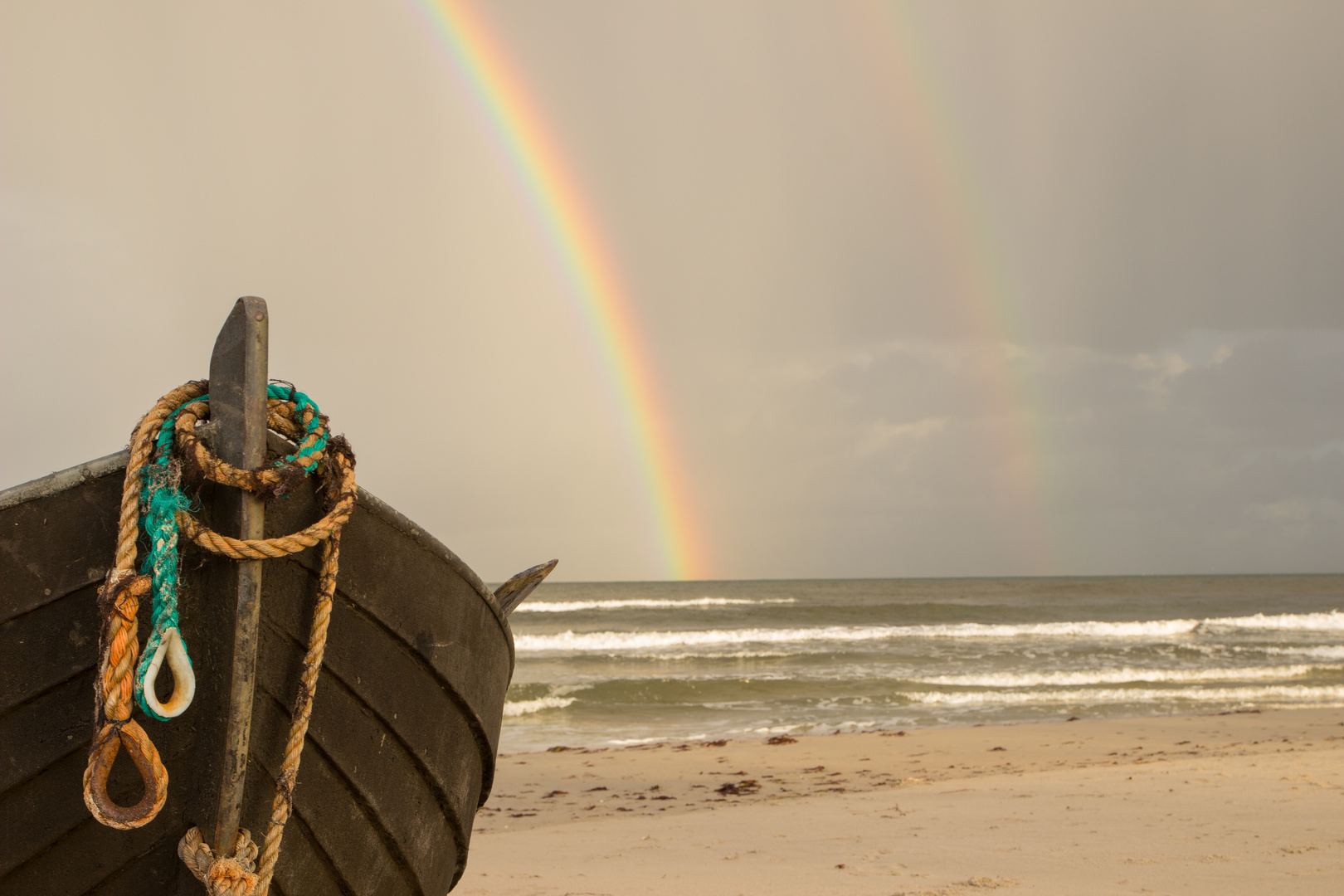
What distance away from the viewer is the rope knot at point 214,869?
6.31 feet

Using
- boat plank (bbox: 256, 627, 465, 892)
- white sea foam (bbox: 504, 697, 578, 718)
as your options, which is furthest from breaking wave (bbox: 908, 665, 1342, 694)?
boat plank (bbox: 256, 627, 465, 892)

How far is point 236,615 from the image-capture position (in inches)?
73.1

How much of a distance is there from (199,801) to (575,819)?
18.9 feet

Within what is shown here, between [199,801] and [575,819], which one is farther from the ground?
[199,801]

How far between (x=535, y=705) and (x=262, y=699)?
13212 millimetres

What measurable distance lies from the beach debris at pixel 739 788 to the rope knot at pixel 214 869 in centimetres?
664

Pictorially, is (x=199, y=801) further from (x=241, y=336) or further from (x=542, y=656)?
(x=542, y=656)

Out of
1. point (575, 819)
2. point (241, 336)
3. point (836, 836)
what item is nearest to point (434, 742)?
point (241, 336)

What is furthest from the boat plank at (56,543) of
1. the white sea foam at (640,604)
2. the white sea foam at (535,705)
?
the white sea foam at (640,604)

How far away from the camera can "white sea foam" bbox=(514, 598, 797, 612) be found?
41219 mm

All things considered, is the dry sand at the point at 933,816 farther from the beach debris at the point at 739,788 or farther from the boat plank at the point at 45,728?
the boat plank at the point at 45,728

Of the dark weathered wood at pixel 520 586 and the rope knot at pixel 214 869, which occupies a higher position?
the dark weathered wood at pixel 520 586

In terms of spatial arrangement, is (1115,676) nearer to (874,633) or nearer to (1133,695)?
(1133,695)

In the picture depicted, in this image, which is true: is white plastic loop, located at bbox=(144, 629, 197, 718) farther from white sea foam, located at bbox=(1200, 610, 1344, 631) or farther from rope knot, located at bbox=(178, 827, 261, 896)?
white sea foam, located at bbox=(1200, 610, 1344, 631)
